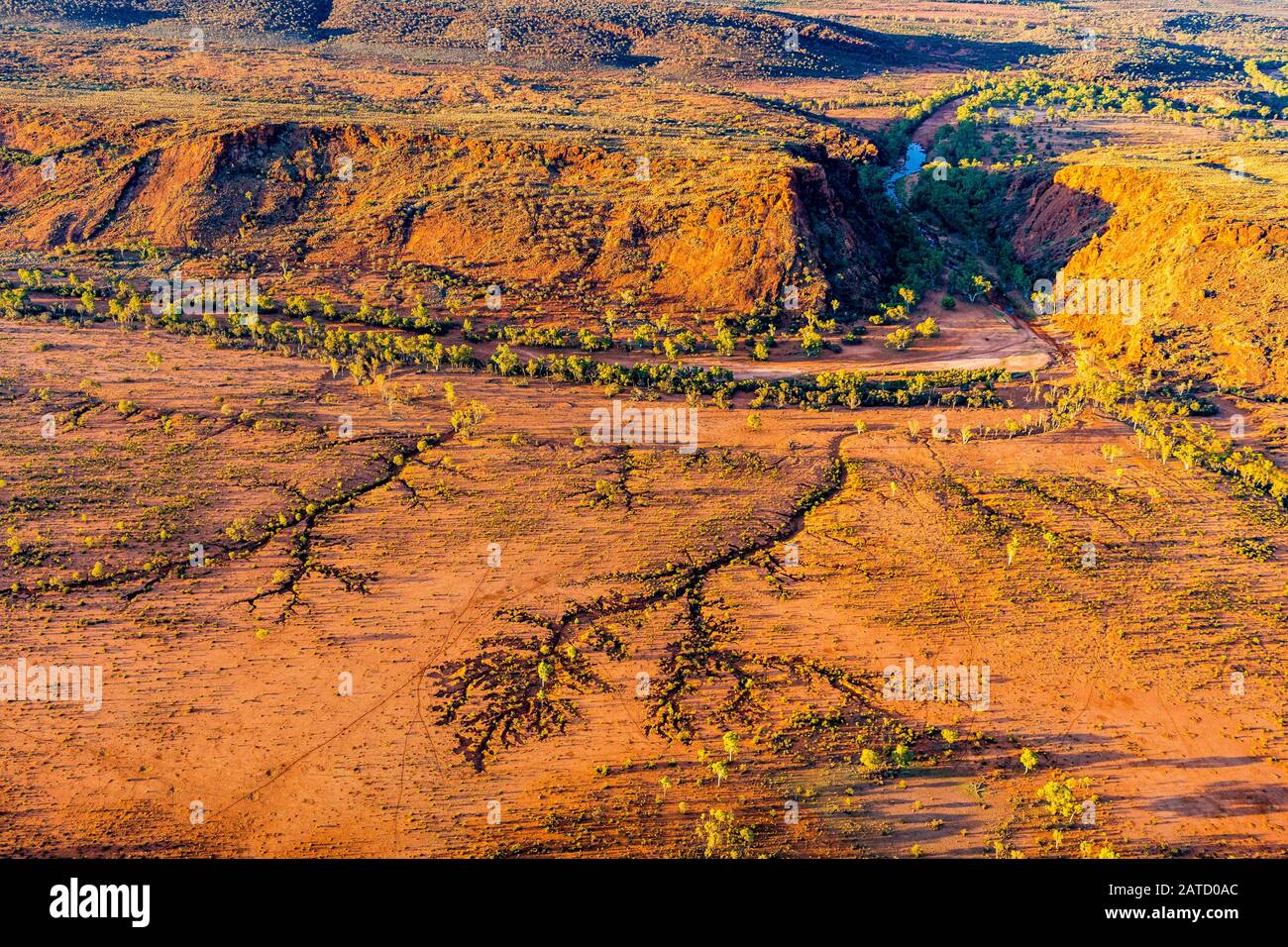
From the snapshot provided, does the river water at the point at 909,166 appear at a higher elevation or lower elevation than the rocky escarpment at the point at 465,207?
higher

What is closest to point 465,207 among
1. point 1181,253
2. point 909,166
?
point 909,166

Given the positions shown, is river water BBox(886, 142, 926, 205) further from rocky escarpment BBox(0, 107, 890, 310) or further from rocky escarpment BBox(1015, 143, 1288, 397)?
rocky escarpment BBox(1015, 143, 1288, 397)

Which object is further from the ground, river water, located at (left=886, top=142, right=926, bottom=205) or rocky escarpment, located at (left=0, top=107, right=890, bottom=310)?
river water, located at (left=886, top=142, right=926, bottom=205)

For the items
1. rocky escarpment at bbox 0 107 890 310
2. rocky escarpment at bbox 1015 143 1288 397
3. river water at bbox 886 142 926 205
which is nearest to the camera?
rocky escarpment at bbox 1015 143 1288 397

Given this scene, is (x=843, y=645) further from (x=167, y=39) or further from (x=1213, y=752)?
(x=167, y=39)

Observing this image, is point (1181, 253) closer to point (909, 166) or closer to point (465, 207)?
point (909, 166)

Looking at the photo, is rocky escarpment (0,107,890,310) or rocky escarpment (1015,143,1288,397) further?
rocky escarpment (0,107,890,310)

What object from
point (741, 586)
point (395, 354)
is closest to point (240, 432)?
point (395, 354)

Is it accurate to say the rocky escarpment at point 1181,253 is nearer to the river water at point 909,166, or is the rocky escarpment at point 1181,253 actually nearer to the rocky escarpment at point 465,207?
the river water at point 909,166

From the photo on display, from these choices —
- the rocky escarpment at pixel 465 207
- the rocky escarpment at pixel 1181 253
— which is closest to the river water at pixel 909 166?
the rocky escarpment at pixel 465 207

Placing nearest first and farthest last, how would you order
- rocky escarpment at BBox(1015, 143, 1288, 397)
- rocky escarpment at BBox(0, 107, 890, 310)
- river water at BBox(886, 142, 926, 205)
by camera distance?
rocky escarpment at BBox(1015, 143, 1288, 397)
rocky escarpment at BBox(0, 107, 890, 310)
river water at BBox(886, 142, 926, 205)

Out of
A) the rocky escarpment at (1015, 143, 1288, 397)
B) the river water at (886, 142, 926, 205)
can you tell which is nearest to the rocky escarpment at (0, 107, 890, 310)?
the river water at (886, 142, 926, 205)
